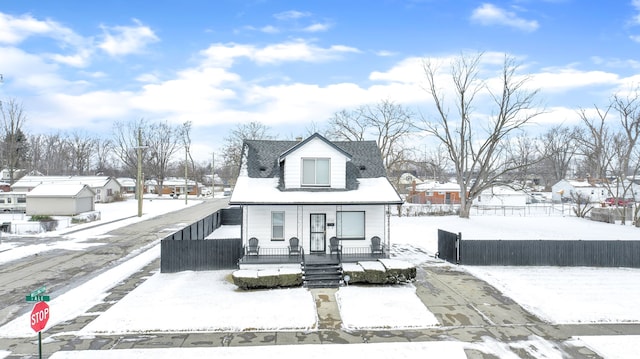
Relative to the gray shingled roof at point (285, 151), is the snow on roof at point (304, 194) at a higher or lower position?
lower

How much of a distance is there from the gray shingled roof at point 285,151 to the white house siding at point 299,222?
5.18ft

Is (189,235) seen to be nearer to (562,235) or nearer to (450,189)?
(562,235)

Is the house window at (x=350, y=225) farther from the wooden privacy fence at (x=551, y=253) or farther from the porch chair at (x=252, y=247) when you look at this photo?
the wooden privacy fence at (x=551, y=253)

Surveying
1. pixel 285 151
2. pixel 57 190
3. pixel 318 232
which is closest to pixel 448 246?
pixel 318 232

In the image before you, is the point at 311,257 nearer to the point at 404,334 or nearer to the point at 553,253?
the point at 404,334

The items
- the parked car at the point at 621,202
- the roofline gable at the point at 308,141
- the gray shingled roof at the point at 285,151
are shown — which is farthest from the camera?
the parked car at the point at 621,202

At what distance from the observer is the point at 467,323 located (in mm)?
12562

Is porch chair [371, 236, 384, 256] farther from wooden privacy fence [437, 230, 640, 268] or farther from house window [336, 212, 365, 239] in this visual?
wooden privacy fence [437, 230, 640, 268]

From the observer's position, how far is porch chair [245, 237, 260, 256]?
1891 centimetres

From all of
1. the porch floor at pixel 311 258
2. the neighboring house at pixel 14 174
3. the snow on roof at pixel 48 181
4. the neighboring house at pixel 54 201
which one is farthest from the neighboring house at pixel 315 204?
the neighboring house at pixel 14 174

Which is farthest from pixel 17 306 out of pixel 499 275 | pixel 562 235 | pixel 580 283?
pixel 562 235

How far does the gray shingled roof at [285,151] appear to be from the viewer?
21.2 meters

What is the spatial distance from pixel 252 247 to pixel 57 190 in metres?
33.3

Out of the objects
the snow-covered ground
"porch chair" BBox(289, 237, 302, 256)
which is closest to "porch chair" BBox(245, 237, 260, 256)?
the snow-covered ground
